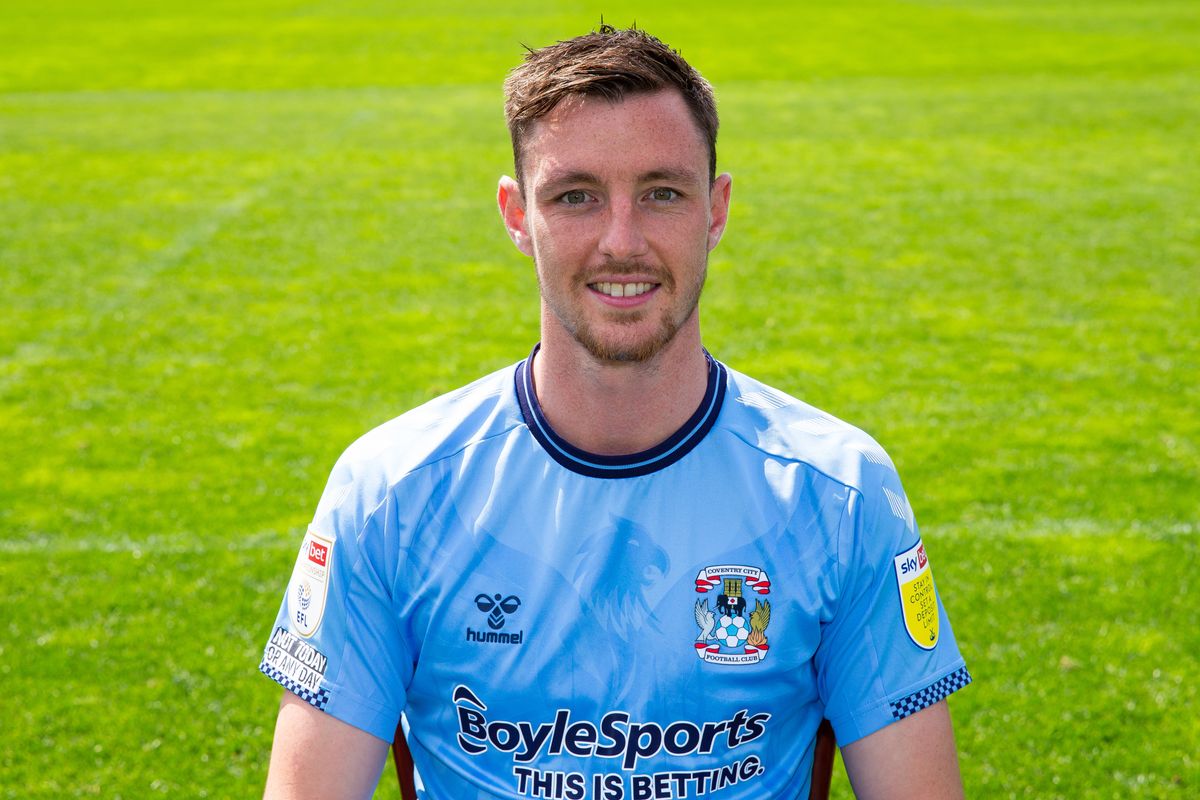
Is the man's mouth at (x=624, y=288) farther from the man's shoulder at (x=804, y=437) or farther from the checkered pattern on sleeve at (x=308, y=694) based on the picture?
the checkered pattern on sleeve at (x=308, y=694)

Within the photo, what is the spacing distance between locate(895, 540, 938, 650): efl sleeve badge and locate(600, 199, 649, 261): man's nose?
802 mm

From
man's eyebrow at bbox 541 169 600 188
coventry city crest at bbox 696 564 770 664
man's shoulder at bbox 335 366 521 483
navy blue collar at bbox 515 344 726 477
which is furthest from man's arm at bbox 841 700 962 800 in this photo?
man's eyebrow at bbox 541 169 600 188

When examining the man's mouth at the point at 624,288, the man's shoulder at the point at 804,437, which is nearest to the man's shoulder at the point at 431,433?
the man's mouth at the point at 624,288

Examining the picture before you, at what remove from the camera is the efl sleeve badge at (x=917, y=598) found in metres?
2.49

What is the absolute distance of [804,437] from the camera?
2.60 m

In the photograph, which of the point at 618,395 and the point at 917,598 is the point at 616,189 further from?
the point at 917,598

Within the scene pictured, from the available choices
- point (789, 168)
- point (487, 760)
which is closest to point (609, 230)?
point (487, 760)

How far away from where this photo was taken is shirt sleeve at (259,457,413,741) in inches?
96.9

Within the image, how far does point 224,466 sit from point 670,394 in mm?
4561

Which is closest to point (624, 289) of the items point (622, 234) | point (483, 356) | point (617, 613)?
point (622, 234)

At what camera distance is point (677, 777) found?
8.09ft

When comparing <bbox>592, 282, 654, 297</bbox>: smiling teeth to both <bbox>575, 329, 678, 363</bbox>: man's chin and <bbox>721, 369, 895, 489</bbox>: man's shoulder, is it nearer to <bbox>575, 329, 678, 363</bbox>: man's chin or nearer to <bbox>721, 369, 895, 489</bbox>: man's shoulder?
<bbox>575, 329, 678, 363</bbox>: man's chin

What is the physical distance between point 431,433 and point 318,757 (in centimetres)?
68

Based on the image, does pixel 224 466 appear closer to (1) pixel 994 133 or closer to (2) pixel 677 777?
(2) pixel 677 777
